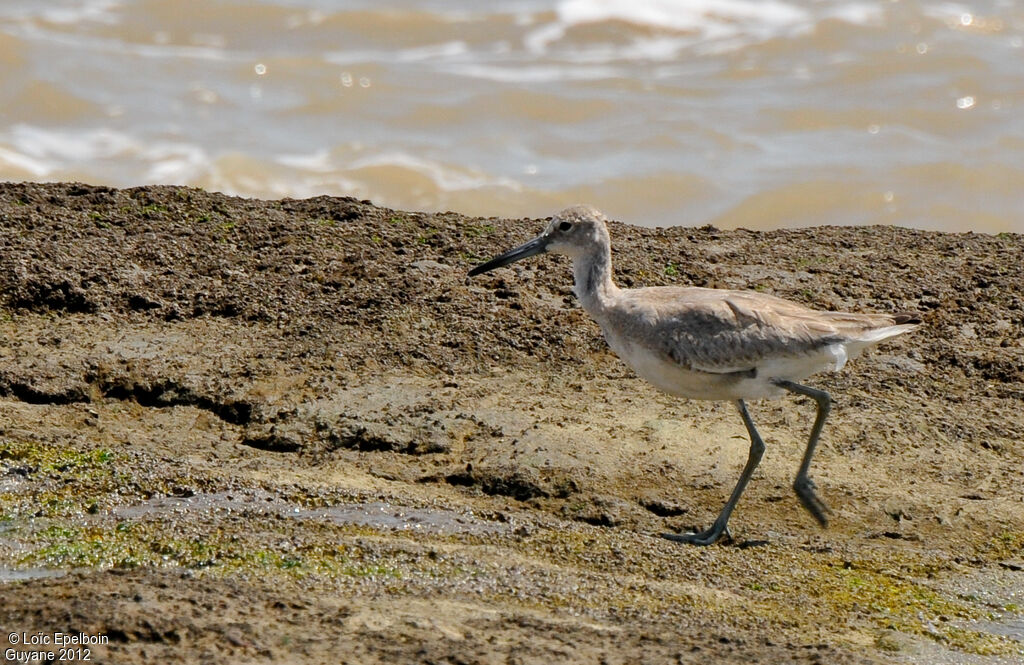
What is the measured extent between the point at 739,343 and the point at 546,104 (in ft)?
34.2

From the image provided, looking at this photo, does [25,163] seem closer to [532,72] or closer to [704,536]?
[532,72]

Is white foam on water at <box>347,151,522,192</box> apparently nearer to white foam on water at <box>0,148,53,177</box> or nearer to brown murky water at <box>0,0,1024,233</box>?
brown murky water at <box>0,0,1024,233</box>

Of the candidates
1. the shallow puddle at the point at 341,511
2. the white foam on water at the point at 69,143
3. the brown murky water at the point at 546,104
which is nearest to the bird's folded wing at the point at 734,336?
the shallow puddle at the point at 341,511

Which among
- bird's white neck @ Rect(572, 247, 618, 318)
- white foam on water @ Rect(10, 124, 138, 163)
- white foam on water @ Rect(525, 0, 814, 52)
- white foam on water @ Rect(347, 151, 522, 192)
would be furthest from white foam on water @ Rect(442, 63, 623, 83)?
bird's white neck @ Rect(572, 247, 618, 318)

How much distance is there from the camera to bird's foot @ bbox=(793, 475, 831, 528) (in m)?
6.05

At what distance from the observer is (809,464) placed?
6316 mm

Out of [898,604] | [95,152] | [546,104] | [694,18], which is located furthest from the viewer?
[694,18]

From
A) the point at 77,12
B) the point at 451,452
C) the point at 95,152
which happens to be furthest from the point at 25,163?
the point at 451,452

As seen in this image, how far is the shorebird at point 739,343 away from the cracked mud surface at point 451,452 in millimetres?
359

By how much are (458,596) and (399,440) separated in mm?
1674

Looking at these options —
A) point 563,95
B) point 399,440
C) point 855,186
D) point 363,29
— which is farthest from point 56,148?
point 399,440

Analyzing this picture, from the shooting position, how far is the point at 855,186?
14672mm

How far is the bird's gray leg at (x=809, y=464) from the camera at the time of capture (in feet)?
19.9

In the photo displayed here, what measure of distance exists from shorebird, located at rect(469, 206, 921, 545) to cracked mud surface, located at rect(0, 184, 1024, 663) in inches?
14.1
